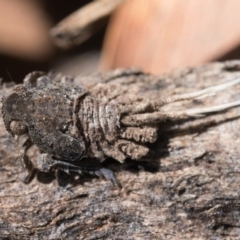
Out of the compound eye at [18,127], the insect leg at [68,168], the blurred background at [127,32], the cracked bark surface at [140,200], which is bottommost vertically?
the cracked bark surface at [140,200]

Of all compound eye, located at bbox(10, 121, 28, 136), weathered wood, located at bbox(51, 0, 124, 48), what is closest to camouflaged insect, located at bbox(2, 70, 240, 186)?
compound eye, located at bbox(10, 121, 28, 136)

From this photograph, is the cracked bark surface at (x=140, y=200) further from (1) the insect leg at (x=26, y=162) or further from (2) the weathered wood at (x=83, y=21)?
(2) the weathered wood at (x=83, y=21)

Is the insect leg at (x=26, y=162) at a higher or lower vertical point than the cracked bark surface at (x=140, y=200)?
higher

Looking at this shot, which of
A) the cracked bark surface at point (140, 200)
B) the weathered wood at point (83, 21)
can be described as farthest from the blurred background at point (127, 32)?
the cracked bark surface at point (140, 200)

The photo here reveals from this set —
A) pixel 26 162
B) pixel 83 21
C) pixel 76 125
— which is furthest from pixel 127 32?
pixel 26 162

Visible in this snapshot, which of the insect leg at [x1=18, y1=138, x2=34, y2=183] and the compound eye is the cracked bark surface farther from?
the compound eye

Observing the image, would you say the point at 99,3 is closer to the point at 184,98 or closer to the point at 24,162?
the point at 184,98
